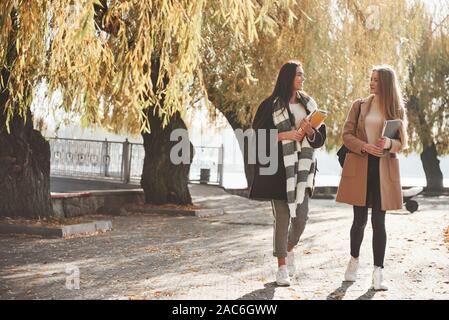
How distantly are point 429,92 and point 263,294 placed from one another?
22.2 metres

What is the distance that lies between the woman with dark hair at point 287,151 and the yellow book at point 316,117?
0.07m

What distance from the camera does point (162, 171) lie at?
580 inches

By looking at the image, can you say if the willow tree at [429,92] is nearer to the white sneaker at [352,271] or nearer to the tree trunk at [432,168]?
the tree trunk at [432,168]

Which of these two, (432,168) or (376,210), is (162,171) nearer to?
(376,210)

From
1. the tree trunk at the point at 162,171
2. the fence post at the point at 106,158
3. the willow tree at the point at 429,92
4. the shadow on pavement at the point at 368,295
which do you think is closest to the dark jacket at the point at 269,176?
the shadow on pavement at the point at 368,295

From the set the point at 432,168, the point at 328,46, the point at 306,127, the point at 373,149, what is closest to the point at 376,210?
the point at 373,149

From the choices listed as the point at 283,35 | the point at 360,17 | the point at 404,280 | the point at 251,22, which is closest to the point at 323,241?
the point at 404,280

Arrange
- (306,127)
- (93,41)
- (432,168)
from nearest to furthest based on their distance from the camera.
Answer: (306,127)
(93,41)
(432,168)

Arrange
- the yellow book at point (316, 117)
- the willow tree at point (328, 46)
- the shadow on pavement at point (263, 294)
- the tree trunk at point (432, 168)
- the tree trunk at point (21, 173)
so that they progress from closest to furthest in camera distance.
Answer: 1. the shadow on pavement at point (263, 294)
2. the yellow book at point (316, 117)
3. the tree trunk at point (21, 173)
4. the willow tree at point (328, 46)
5. the tree trunk at point (432, 168)

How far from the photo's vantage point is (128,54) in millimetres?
7125

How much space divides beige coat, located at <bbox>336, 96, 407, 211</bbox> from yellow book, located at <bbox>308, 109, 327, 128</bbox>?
0.39 meters

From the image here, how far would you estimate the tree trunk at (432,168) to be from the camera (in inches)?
1083
